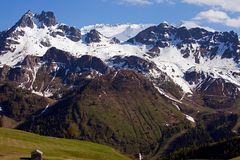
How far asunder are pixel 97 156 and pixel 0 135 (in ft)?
116

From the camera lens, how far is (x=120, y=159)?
199m

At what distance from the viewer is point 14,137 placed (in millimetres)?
194375

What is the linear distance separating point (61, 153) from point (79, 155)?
6.76 m

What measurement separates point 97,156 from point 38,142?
23539 mm

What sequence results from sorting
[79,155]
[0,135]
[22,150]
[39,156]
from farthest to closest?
[0,135] → [79,155] → [22,150] → [39,156]

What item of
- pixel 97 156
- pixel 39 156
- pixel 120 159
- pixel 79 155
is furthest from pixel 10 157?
pixel 120 159

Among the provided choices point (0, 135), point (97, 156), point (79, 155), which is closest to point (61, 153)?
point (79, 155)

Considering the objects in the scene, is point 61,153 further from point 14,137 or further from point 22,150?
point 14,137

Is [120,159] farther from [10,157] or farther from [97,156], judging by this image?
[10,157]

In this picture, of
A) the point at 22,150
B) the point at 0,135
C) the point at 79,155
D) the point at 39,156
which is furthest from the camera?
the point at 0,135

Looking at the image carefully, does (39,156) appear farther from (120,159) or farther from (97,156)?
(120,159)

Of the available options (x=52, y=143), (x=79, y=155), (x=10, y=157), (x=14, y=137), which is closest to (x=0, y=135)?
(x=14, y=137)

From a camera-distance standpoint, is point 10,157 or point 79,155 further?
point 79,155

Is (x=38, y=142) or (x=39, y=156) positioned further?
(x=38, y=142)
